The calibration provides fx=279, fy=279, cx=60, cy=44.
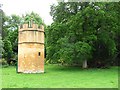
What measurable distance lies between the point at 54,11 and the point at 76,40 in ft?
15.3

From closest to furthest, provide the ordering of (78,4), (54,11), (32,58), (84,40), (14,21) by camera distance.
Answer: (32,58), (84,40), (78,4), (54,11), (14,21)

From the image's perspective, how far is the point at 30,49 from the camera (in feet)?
77.6

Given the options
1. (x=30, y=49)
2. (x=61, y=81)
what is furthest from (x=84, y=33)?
(x=61, y=81)

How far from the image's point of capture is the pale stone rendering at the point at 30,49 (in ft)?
77.2

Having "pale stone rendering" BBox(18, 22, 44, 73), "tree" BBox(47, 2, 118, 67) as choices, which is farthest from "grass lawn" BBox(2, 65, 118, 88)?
"tree" BBox(47, 2, 118, 67)

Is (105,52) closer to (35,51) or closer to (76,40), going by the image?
(76,40)

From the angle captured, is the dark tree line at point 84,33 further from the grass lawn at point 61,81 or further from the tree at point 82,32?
the grass lawn at point 61,81

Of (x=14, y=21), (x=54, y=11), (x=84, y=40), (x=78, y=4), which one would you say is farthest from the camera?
(x=14, y=21)

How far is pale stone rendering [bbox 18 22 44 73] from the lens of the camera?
23.5 metres

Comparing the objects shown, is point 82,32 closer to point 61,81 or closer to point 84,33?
point 84,33

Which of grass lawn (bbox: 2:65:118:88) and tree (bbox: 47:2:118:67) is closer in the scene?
grass lawn (bbox: 2:65:118:88)

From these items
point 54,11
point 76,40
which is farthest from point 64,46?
point 54,11

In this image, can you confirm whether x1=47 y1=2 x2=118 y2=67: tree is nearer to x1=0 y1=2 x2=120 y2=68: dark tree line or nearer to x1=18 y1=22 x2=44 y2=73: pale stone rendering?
x1=0 y1=2 x2=120 y2=68: dark tree line

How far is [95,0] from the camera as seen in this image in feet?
87.5
